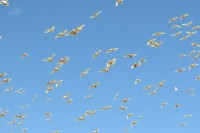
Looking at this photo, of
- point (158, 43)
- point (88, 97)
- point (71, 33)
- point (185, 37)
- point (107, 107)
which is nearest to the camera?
point (71, 33)

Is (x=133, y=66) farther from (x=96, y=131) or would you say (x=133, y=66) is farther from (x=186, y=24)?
(x=96, y=131)

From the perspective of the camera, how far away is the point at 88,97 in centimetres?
A: 6956

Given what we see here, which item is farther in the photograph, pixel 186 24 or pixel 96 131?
pixel 96 131

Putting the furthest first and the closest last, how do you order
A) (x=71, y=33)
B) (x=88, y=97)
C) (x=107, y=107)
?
(x=107, y=107) → (x=88, y=97) → (x=71, y=33)

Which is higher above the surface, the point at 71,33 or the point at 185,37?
the point at 185,37

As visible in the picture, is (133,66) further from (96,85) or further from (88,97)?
(88,97)

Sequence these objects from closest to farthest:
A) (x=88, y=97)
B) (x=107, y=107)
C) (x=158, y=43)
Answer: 1. (x=158, y=43)
2. (x=88, y=97)
3. (x=107, y=107)

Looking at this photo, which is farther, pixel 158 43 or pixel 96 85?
pixel 96 85

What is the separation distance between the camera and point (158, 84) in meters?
68.0

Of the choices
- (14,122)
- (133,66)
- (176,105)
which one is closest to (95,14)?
(133,66)

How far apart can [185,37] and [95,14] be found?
15.8 meters

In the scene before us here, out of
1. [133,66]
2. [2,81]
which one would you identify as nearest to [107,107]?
[133,66]

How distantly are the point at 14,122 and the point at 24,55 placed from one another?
18.9 meters

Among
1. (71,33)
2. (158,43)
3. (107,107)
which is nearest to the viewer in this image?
(71,33)
